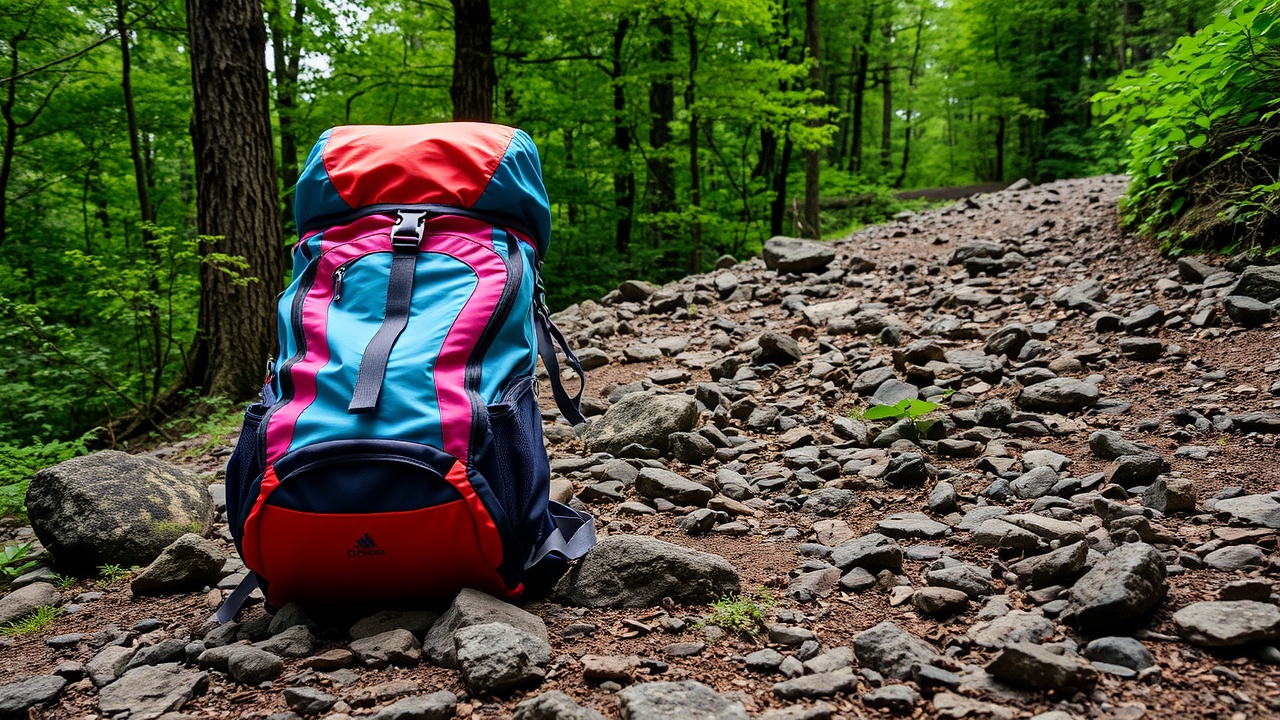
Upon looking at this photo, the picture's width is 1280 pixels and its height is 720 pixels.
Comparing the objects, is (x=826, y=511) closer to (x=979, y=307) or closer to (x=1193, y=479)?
(x=1193, y=479)

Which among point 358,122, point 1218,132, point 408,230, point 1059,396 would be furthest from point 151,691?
point 358,122

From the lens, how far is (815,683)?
5.24ft

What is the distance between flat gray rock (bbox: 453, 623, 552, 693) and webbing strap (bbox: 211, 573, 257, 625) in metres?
0.73

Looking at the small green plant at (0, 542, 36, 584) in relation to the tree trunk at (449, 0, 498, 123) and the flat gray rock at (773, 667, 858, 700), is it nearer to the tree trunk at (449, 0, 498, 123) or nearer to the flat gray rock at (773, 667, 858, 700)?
the flat gray rock at (773, 667, 858, 700)

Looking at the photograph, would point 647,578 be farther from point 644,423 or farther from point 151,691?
point 644,423

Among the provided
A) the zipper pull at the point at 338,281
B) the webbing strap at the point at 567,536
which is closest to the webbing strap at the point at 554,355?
the webbing strap at the point at 567,536

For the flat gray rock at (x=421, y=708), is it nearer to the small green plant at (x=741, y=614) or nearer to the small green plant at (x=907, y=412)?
the small green plant at (x=741, y=614)

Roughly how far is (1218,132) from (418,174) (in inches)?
197

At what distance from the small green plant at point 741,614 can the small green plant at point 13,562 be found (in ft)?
8.70

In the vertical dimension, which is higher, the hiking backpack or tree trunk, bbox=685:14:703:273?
tree trunk, bbox=685:14:703:273

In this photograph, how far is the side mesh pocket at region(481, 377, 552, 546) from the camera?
193 centimetres

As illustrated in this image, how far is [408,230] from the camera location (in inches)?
89.4

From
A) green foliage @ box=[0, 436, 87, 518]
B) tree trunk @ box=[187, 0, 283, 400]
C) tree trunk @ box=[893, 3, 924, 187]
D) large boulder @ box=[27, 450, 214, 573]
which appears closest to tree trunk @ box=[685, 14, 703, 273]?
tree trunk @ box=[187, 0, 283, 400]

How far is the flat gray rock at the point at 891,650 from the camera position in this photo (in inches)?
64.2
